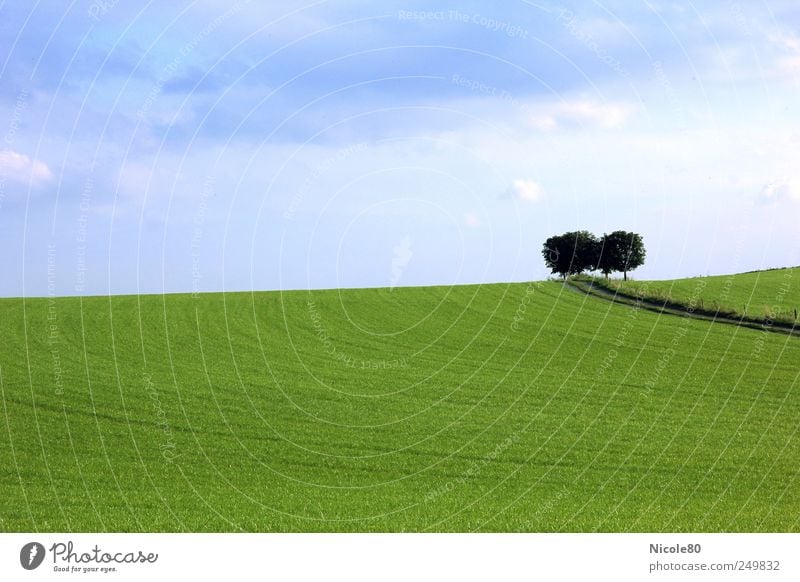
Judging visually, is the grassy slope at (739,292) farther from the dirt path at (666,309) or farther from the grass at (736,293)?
the dirt path at (666,309)

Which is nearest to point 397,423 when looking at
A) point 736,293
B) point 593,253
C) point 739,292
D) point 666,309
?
point 666,309

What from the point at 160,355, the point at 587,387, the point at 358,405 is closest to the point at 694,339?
the point at 587,387

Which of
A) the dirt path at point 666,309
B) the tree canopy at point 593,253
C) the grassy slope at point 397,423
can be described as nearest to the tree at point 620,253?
the tree canopy at point 593,253

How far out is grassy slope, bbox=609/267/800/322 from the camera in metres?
54.1

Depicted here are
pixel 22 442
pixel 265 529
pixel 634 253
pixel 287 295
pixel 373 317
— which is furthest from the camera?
pixel 634 253

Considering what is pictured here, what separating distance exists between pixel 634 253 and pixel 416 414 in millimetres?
45176

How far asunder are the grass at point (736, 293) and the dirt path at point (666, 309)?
25.7 inches

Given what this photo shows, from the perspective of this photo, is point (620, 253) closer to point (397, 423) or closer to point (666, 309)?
point (666, 309)

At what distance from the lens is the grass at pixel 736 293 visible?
5269 centimetres

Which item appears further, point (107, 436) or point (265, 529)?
point (107, 436)

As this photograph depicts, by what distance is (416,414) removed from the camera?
1145 inches

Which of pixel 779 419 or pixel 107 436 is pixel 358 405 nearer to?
pixel 107 436

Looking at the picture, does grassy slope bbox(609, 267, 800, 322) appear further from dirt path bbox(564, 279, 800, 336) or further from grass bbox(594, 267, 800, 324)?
dirt path bbox(564, 279, 800, 336)

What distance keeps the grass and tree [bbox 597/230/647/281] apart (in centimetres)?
218
